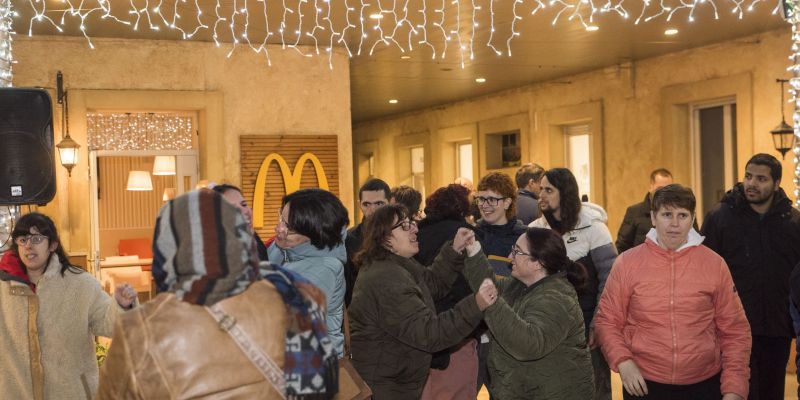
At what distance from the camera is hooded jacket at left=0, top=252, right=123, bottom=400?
357 cm

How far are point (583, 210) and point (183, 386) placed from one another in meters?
3.23

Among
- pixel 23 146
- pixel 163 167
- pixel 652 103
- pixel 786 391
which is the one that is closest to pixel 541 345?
pixel 23 146

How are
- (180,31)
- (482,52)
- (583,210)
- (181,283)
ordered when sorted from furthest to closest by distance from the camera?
(482,52)
(180,31)
(583,210)
(181,283)

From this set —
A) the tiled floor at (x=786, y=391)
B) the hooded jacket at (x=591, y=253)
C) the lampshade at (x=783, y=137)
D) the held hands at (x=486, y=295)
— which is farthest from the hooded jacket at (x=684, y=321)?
the lampshade at (x=783, y=137)

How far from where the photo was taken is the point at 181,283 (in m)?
1.88

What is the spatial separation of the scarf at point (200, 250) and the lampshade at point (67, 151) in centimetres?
669

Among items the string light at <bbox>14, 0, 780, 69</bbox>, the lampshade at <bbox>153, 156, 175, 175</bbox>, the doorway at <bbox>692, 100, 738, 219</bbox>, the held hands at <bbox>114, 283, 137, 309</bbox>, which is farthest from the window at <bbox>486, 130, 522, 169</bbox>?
the held hands at <bbox>114, 283, 137, 309</bbox>

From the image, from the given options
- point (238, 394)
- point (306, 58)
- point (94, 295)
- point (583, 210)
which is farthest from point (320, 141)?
point (238, 394)

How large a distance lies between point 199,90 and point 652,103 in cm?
575

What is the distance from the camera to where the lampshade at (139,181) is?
37.2 ft

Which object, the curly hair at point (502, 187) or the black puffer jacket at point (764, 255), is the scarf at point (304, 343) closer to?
the curly hair at point (502, 187)

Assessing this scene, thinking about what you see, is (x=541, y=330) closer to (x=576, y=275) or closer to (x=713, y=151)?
(x=576, y=275)

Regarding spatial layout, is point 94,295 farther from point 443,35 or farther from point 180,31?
point 443,35

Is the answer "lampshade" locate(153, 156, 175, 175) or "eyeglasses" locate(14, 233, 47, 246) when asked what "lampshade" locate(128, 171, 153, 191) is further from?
"eyeglasses" locate(14, 233, 47, 246)
